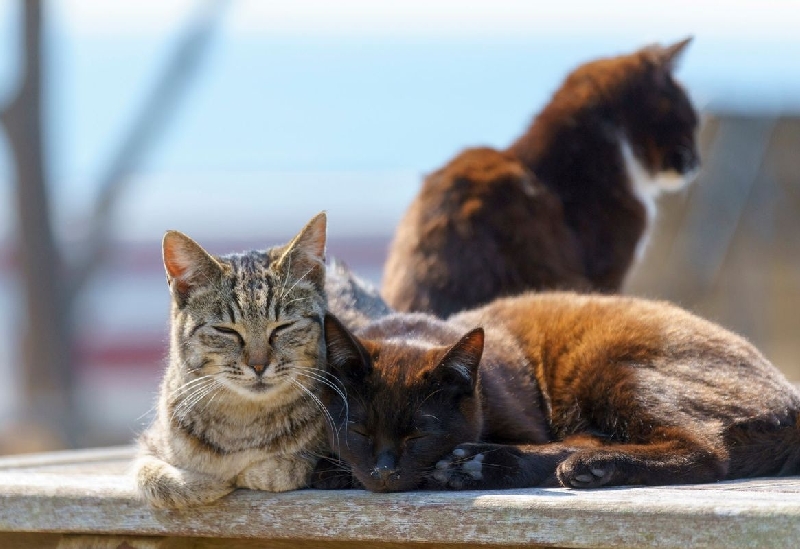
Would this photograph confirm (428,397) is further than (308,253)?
No

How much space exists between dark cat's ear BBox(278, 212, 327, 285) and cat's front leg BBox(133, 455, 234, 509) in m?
0.60

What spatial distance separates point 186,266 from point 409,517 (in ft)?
2.99

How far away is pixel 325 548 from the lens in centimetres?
266

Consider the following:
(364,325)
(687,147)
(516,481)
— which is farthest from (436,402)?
(687,147)

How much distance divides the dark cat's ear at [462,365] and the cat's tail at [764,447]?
2.32 ft

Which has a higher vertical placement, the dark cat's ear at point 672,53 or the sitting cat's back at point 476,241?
the dark cat's ear at point 672,53

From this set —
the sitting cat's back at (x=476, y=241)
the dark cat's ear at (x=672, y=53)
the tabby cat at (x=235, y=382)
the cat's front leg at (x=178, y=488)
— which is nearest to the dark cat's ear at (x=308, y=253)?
the tabby cat at (x=235, y=382)

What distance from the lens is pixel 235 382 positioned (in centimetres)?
259

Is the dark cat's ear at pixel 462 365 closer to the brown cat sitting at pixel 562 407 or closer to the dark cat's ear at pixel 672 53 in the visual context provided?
the brown cat sitting at pixel 562 407

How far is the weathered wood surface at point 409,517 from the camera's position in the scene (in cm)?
213

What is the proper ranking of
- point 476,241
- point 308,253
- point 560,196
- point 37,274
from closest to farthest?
point 308,253 → point 476,241 → point 560,196 → point 37,274

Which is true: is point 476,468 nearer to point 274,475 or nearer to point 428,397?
point 428,397

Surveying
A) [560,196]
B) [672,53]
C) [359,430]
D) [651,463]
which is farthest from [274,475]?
[672,53]

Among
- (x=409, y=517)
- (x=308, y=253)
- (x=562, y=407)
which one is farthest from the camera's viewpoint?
(x=562, y=407)
